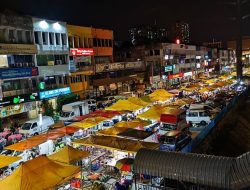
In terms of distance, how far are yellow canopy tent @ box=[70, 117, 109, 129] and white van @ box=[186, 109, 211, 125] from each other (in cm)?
1094

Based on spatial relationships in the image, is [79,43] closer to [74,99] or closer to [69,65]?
[69,65]

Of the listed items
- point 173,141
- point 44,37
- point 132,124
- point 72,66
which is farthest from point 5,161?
point 72,66

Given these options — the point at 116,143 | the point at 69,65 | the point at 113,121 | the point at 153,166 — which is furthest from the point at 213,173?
the point at 69,65

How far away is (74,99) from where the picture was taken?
154 ft

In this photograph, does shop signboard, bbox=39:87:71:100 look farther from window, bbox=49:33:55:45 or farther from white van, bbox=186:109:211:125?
white van, bbox=186:109:211:125

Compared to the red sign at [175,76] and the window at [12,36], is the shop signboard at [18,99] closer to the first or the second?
the window at [12,36]

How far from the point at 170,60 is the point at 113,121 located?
176ft

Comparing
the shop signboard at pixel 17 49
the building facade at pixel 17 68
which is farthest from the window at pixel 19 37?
the shop signboard at pixel 17 49

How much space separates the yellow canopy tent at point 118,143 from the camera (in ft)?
62.7

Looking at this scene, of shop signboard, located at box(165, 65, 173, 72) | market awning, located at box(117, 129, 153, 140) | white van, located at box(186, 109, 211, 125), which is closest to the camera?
market awning, located at box(117, 129, 153, 140)

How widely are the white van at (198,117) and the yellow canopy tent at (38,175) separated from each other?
21048 mm

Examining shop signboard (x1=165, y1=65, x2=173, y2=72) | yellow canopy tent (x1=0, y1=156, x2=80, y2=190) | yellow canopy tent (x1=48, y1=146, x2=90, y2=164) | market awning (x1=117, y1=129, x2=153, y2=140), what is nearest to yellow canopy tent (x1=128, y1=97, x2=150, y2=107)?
market awning (x1=117, y1=129, x2=153, y2=140)

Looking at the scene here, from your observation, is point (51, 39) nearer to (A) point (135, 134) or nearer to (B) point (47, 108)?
(B) point (47, 108)

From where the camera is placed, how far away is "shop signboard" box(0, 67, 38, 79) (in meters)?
34.8
